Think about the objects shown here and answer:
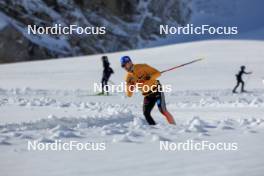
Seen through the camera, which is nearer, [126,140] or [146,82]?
[126,140]

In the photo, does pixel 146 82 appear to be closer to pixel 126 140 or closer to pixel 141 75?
pixel 141 75

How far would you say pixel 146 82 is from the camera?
30.6ft

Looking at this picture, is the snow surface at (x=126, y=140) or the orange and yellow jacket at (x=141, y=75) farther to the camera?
the orange and yellow jacket at (x=141, y=75)

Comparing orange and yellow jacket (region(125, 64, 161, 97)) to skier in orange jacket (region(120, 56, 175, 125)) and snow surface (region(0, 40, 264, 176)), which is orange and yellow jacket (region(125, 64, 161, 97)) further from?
snow surface (region(0, 40, 264, 176))

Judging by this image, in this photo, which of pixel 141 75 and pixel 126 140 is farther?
pixel 141 75

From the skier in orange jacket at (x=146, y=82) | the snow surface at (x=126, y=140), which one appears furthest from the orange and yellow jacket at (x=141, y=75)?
the snow surface at (x=126, y=140)

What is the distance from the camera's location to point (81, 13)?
2613 inches

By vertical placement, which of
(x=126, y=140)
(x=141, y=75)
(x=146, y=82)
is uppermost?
(x=141, y=75)

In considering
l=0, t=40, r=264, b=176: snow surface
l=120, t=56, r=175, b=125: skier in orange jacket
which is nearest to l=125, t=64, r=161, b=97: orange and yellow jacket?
l=120, t=56, r=175, b=125: skier in orange jacket

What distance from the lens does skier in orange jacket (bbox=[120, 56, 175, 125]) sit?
920 cm

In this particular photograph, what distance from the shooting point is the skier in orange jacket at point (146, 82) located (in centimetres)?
920

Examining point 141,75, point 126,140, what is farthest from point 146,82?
point 126,140

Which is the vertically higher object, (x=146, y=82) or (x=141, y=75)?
(x=141, y=75)

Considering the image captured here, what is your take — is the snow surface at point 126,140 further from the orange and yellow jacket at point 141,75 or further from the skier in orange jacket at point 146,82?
the orange and yellow jacket at point 141,75
